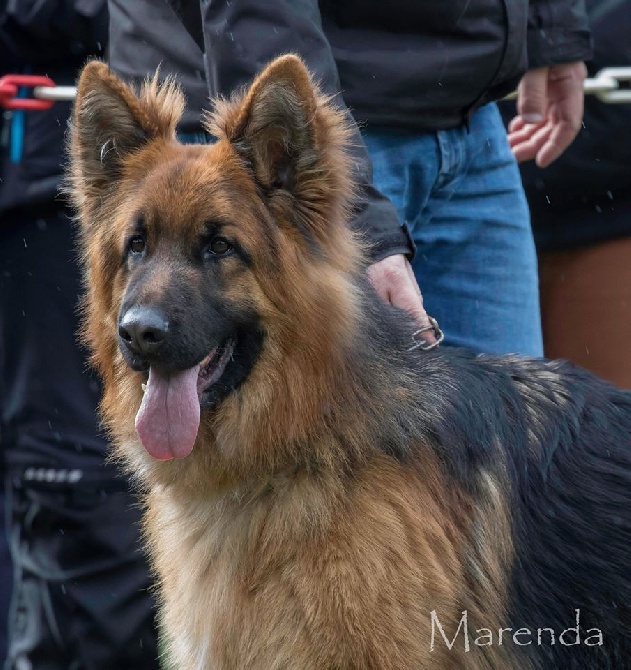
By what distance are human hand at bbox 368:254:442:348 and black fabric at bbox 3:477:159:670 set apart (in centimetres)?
164

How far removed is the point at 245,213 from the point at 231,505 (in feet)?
2.80

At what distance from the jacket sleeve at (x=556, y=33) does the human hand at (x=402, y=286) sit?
4.10 feet

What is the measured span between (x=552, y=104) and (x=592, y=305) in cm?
136

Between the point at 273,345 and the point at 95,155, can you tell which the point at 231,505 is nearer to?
the point at 273,345

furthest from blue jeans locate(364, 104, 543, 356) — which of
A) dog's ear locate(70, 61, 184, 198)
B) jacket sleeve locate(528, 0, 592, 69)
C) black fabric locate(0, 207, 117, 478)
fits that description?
black fabric locate(0, 207, 117, 478)

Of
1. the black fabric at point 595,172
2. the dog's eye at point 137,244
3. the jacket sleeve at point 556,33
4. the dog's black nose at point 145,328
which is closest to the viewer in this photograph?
the dog's black nose at point 145,328

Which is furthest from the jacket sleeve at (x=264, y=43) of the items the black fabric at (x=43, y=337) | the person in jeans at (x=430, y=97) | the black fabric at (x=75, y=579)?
the black fabric at (x=75, y=579)

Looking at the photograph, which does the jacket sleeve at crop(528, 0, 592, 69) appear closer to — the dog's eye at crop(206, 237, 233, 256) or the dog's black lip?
the dog's eye at crop(206, 237, 233, 256)

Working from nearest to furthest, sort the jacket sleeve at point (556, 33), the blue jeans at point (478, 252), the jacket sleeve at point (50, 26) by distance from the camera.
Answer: the blue jeans at point (478, 252)
the jacket sleeve at point (556, 33)
the jacket sleeve at point (50, 26)

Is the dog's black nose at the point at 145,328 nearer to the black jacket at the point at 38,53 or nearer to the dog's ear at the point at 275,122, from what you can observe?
the dog's ear at the point at 275,122

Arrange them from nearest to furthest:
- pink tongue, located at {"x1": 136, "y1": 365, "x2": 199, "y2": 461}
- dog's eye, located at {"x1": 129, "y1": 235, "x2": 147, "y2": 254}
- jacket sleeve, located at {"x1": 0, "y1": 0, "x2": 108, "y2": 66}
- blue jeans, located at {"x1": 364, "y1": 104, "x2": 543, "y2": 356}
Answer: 1. pink tongue, located at {"x1": 136, "y1": 365, "x2": 199, "y2": 461}
2. dog's eye, located at {"x1": 129, "y1": 235, "x2": 147, "y2": 254}
3. blue jeans, located at {"x1": 364, "y1": 104, "x2": 543, "y2": 356}
4. jacket sleeve, located at {"x1": 0, "y1": 0, "x2": 108, "y2": 66}

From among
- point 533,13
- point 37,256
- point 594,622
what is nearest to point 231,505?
point 594,622

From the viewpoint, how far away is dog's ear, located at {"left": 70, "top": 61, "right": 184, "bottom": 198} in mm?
3629

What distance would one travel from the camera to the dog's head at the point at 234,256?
11.0ft
